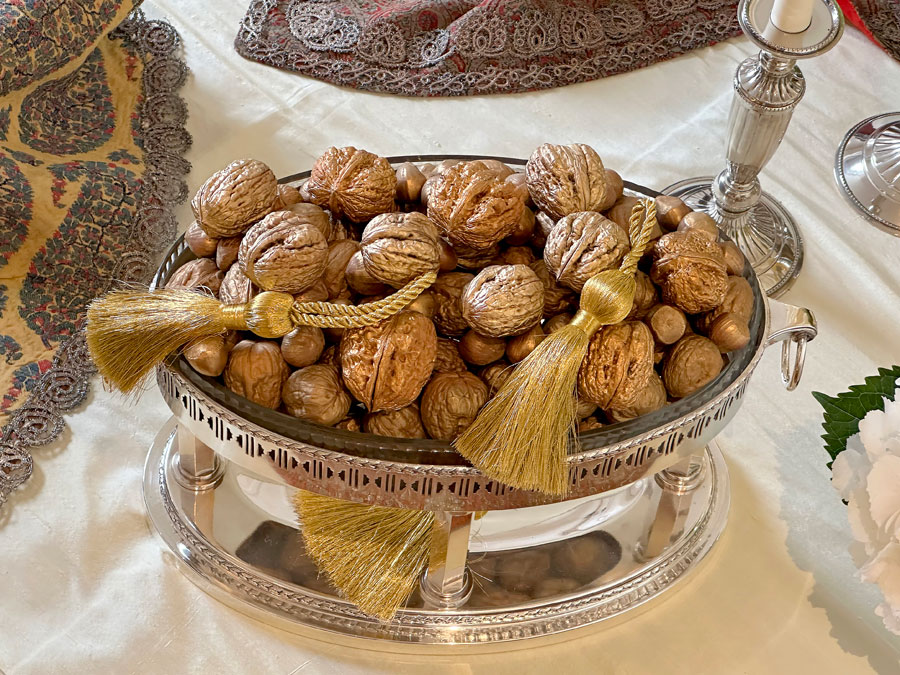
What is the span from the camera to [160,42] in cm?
A: 116

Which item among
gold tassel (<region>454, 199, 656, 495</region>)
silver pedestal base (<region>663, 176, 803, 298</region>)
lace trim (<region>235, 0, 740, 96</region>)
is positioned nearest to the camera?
gold tassel (<region>454, 199, 656, 495</region>)

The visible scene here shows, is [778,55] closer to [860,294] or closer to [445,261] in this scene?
[860,294]

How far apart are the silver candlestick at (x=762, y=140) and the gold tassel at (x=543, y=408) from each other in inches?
14.6

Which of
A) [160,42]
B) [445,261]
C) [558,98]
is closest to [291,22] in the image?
[160,42]

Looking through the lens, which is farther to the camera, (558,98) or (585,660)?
(558,98)

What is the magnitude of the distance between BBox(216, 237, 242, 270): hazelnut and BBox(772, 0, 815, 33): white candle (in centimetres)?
49

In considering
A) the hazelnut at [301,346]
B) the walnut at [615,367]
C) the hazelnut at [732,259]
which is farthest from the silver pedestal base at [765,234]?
the hazelnut at [301,346]

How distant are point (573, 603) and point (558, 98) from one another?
1.99ft

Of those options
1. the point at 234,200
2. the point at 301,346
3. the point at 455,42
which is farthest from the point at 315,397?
the point at 455,42

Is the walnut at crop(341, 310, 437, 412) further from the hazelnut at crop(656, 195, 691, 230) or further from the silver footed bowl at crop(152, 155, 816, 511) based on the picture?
the hazelnut at crop(656, 195, 691, 230)

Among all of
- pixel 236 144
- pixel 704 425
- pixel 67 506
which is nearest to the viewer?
pixel 704 425

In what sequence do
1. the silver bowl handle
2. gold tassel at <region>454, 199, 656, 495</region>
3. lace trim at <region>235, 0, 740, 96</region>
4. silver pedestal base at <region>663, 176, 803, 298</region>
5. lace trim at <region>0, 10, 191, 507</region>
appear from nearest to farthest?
1. gold tassel at <region>454, 199, 656, 495</region>
2. the silver bowl handle
3. lace trim at <region>0, 10, 191, 507</region>
4. silver pedestal base at <region>663, 176, 803, 298</region>
5. lace trim at <region>235, 0, 740, 96</region>

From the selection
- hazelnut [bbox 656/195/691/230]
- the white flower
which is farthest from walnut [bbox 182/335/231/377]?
the white flower

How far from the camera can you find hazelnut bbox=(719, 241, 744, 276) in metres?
0.68
